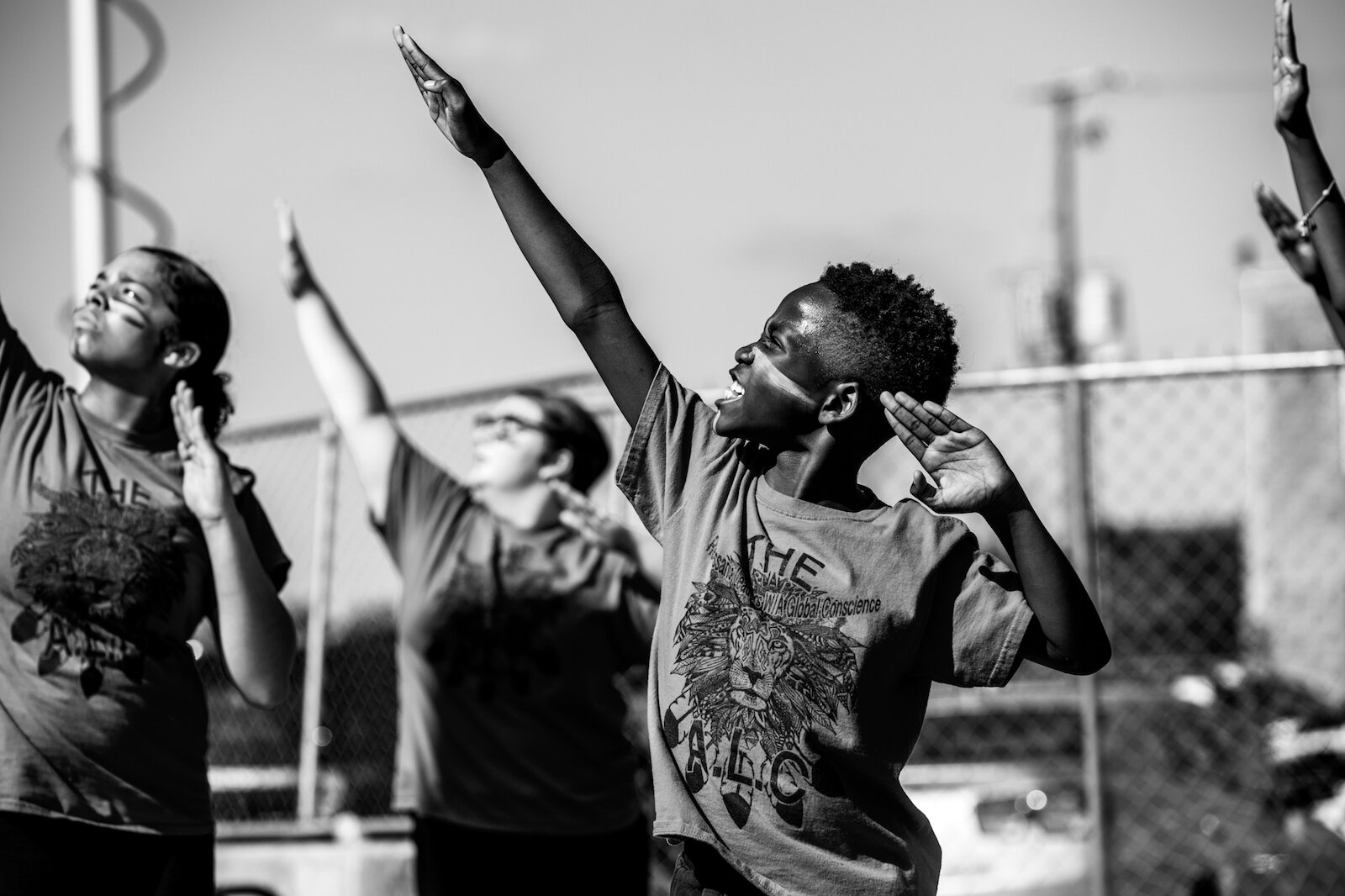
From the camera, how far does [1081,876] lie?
238 inches

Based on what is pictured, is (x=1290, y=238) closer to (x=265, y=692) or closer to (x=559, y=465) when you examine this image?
(x=559, y=465)

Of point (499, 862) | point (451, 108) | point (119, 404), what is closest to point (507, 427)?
point (499, 862)

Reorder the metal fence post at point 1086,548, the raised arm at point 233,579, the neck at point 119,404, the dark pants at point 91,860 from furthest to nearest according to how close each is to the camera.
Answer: the metal fence post at point 1086,548
the neck at point 119,404
the raised arm at point 233,579
the dark pants at point 91,860

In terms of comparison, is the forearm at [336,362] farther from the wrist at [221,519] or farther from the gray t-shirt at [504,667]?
the wrist at [221,519]

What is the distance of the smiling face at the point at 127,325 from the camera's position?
10.6 ft

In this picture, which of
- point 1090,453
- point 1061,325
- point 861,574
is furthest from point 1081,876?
point 861,574

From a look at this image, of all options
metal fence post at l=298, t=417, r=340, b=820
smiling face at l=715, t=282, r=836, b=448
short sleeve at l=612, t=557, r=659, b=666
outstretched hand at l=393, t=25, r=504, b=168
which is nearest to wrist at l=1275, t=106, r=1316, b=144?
smiling face at l=715, t=282, r=836, b=448

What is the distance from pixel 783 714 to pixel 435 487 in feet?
7.17

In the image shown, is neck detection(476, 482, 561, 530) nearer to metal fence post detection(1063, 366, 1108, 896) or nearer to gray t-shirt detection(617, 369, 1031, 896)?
metal fence post detection(1063, 366, 1108, 896)

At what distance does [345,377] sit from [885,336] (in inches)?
75.8

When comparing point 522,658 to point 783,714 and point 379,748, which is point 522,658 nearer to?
point 783,714

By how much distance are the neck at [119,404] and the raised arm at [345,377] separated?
0.73 metres

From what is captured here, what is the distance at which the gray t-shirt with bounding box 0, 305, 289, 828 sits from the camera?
2.99 metres

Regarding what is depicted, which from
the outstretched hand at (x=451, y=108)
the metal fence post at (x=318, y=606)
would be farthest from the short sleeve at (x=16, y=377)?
the metal fence post at (x=318, y=606)
